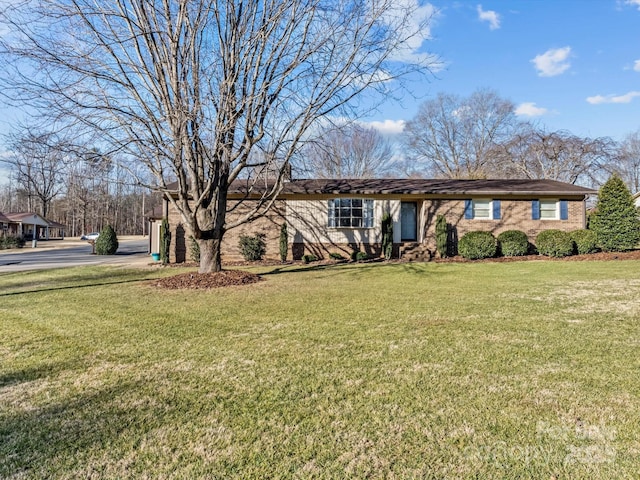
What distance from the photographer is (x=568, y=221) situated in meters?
15.9

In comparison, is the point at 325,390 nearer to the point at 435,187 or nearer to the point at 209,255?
the point at 209,255

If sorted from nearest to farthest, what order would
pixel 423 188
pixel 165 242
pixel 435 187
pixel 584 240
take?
pixel 584 240 < pixel 165 242 < pixel 423 188 < pixel 435 187

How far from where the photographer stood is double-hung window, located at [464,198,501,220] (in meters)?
16.0

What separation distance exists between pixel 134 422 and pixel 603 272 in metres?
11.7

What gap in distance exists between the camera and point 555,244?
45.8 ft

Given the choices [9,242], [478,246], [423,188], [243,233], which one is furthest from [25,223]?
[478,246]

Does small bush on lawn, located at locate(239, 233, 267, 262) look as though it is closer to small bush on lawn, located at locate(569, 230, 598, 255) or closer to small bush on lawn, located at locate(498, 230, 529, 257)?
small bush on lawn, located at locate(498, 230, 529, 257)

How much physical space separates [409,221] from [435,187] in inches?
75.4

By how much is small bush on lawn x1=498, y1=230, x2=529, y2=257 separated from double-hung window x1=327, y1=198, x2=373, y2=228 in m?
5.58

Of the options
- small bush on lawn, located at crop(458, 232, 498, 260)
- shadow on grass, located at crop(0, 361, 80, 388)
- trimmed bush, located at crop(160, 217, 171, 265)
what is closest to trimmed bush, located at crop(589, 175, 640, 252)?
small bush on lawn, located at crop(458, 232, 498, 260)

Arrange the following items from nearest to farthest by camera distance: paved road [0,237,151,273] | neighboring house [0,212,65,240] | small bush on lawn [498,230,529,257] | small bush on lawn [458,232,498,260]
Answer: small bush on lawn [458,232,498,260] < small bush on lawn [498,230,529,257] < paved road [0,237,151,273] < neighboring house [0,212,65,240]

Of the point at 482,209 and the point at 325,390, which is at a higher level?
the point at 482,209

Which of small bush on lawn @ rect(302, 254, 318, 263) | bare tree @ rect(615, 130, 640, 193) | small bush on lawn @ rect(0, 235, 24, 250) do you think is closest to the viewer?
small bush on lawn @ rect(302, 254, 318, 263)

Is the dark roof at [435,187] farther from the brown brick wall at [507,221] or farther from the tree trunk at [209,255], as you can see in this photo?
the tree trunk at [209,255]
